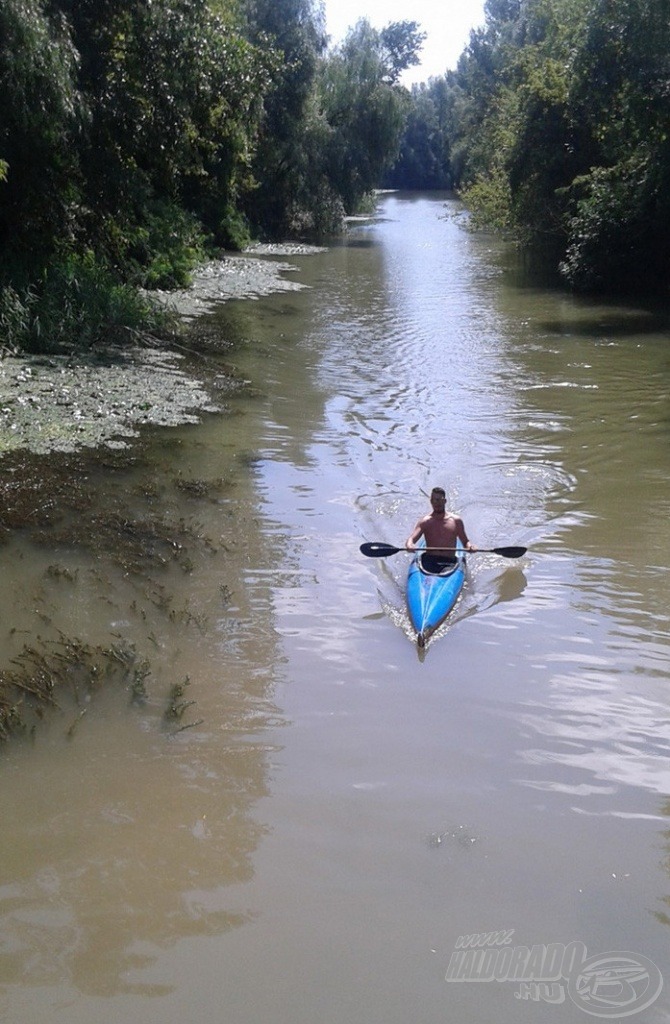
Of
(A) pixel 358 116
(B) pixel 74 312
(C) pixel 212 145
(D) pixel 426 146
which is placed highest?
(D) pixel 426 146

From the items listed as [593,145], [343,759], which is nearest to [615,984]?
[343,759]

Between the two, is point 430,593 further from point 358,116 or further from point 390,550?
point 358,116

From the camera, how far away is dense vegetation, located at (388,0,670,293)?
21.3 metres

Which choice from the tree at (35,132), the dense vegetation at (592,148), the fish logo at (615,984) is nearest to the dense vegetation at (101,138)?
the tree at (35,132)

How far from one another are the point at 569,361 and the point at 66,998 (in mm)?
15984

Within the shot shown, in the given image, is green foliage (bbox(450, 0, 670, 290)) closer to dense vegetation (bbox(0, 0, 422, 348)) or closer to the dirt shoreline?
dense vegetation (bbox(0, 0, 422, 348))

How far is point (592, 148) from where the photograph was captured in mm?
29328

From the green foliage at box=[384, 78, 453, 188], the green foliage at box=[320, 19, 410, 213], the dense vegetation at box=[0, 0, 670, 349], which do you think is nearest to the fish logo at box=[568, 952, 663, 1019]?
the dense vegetation at box=[0, 0, 670, 349]

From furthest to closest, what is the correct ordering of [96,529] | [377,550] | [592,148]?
[592,148] → [96,529] → [377,550]

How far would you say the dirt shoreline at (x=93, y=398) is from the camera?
1162 cm

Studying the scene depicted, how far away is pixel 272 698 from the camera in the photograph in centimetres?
652

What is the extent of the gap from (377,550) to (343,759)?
3.16 m

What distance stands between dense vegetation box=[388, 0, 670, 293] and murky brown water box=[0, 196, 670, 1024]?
41.6 ft

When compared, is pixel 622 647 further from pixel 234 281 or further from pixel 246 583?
pixel 234 281
